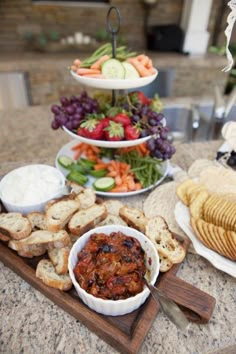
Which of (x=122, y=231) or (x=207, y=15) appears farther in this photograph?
(x=207, y=15)

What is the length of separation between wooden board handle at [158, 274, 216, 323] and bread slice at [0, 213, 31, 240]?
0.33m

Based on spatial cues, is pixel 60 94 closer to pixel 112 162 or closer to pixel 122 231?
pixel 112 162

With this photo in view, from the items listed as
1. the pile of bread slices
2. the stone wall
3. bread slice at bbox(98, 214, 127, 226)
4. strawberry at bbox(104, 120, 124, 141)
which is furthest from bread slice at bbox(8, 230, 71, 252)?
the stone wall

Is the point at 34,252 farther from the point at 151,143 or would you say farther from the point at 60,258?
the point at 151,143

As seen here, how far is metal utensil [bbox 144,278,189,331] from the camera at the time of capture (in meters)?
0.44

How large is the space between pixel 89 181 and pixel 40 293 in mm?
422

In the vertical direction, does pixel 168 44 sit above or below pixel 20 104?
above

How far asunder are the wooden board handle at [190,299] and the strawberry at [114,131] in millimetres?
432

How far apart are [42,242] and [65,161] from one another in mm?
415

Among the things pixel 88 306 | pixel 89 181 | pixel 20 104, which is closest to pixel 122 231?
pixel 88 306

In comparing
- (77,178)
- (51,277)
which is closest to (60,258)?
(51,277)

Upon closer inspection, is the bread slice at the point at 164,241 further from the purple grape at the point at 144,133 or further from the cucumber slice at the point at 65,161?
the cucumber slice at the point at 65,161

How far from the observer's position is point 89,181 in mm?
917

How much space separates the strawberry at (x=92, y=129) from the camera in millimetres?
809
